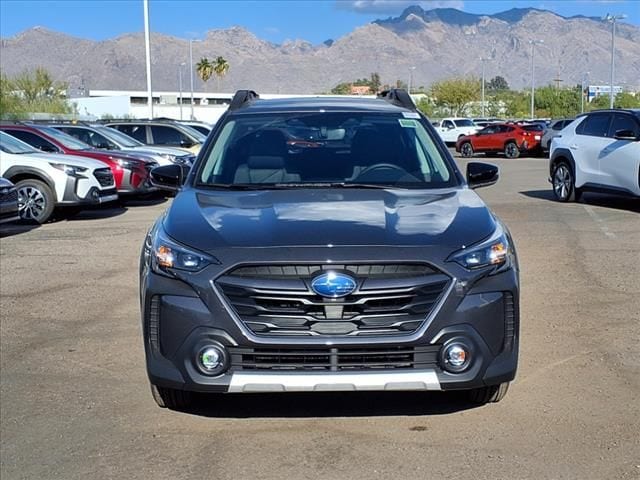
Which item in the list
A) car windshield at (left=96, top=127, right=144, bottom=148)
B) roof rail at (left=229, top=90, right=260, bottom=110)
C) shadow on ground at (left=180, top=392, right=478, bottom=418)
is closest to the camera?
shadow on ground at (left=180, top=392, right=478, bottom=418)

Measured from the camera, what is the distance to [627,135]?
46.5 feet

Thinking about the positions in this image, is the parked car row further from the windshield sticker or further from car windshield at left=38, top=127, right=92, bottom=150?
the windshield sticker

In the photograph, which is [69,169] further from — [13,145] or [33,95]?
[33,95]

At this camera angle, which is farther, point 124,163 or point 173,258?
point 124,163

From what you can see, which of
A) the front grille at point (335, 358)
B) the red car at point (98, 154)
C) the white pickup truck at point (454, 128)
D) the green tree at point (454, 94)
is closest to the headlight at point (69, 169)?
the red car at point (98, 154)

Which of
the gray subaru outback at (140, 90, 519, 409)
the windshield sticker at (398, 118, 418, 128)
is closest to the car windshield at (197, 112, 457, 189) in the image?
the windshield sticker at (398, 118, 418, 128)

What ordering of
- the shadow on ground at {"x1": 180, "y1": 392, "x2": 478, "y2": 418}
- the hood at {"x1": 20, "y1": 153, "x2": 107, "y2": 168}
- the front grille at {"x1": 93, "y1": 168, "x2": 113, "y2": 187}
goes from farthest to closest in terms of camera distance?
the front grille at {"x1": 93, "y1": 168, "x2": 113, "y2": 187} < the hood at {"x1": 20, "y1": 153, "x2": 107, "y2": 168} < the shadow on ground at {"x1": 180, "y1": 392, "x2": 478, "y2": 418}

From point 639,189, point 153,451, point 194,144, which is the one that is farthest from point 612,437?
point 194,144

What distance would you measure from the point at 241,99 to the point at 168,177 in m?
1.02

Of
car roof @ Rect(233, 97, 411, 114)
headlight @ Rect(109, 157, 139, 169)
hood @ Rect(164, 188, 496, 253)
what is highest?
car roof @ Rect(233, 97, 411, 114)

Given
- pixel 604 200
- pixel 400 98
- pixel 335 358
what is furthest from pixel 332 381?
pixel 604 200

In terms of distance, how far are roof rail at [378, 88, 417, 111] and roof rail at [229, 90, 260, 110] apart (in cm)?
111

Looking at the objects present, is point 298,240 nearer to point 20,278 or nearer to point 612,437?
point 612,437

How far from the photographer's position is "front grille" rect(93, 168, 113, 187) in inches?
581
